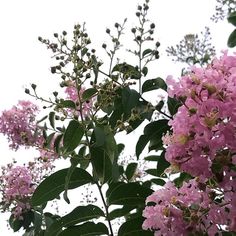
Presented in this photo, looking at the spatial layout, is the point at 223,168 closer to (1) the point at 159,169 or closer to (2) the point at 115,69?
(1) the point at 159,169

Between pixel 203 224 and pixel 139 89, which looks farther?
pixel 139 89

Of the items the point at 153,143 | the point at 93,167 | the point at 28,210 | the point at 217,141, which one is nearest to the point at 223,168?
the point at 217,141

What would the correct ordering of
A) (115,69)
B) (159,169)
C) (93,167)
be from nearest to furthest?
(93,167) < (159,169) < (115,69)

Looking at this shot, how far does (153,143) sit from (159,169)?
137mm

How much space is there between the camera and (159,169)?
2.18m

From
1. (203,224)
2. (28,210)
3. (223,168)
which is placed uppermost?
(28,210)

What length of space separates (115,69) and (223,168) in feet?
4.02

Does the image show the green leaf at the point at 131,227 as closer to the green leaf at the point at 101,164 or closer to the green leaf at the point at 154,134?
the green leaf at the point at 101,164

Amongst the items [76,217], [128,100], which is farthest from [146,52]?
[76,217]

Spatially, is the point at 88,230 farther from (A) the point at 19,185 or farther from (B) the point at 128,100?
(A) the point at 19,185

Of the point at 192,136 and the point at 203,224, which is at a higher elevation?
the point at 192,136

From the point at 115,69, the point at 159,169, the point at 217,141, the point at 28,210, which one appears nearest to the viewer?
the point at 217,141

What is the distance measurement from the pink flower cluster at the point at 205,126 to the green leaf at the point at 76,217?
715mm

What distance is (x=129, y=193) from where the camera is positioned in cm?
189
